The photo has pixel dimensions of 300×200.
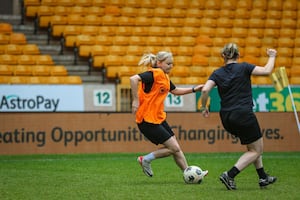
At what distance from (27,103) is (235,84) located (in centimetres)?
1058

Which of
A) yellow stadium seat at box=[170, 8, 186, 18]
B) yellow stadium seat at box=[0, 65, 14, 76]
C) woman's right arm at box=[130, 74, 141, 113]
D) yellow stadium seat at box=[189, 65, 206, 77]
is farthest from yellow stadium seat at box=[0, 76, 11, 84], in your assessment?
woman's right arm at box=[130, 74, 141, 113]

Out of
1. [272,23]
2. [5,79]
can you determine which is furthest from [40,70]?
[272,23]

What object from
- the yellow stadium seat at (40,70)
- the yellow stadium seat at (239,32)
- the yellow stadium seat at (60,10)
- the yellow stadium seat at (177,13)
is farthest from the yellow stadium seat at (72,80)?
the yellow stadium seat at (239,32)

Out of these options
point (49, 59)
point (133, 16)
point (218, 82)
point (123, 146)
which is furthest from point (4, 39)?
point (218, 82)

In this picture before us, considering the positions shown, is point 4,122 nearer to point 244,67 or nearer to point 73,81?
point 73,81

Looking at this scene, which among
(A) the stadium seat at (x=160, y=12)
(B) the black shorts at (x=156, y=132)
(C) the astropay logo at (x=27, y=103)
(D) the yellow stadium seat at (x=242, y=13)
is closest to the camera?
(B) the black shorts at (x=156, y=132)

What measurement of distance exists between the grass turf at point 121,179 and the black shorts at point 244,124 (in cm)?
70

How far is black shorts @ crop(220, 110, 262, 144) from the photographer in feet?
32.8

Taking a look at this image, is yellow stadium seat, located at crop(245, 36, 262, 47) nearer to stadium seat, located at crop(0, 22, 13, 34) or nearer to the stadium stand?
the stadium stand

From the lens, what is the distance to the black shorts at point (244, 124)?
9992 mm

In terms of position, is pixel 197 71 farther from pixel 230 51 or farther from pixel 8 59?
pixel 230 51

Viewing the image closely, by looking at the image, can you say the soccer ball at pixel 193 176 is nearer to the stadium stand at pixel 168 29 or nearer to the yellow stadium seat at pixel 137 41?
the stadium stand at pixel 168 29

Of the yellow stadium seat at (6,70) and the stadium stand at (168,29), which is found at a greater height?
the stadium stand at (168,29)

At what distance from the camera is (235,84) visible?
1013 cm
